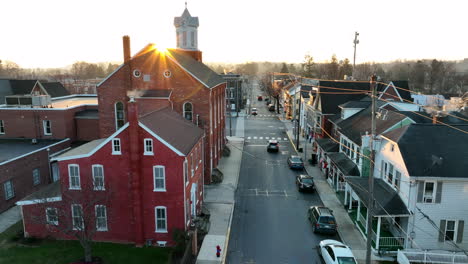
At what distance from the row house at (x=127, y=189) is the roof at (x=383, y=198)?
39.1ft

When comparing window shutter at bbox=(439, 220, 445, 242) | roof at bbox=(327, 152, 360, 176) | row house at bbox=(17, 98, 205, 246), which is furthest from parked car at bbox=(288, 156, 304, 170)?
window shutter at bbox=(439, 220, 445, 242)

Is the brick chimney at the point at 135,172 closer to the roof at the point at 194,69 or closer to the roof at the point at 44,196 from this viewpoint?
the roof at the point at 44,196

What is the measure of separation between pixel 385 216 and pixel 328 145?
17.9 meters

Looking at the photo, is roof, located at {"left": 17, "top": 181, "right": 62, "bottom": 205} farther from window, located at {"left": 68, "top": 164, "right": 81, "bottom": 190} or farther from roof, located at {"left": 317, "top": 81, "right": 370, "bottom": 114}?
roof, located at {"left": 317, "top": 81, "right": 370, "bottom": 114}

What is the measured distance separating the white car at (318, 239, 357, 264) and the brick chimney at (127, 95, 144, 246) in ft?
37.0

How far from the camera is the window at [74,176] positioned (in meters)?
21.4

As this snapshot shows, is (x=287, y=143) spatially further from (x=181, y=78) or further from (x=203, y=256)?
(x=203, y=256)

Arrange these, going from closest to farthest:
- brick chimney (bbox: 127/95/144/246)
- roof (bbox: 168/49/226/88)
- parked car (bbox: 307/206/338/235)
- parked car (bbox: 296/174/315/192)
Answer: brick chimney (bbox: 127/95/144/246)
parked car (bbox: 307/206/338/235)
parked car (bbox: 296/174/315/192)
roof (bbox: 168/49/226/88)

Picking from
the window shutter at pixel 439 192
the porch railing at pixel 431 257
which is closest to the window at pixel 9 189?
the porch railing at pixel 431 257

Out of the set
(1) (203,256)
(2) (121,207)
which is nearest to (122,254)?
(2) (121,207)

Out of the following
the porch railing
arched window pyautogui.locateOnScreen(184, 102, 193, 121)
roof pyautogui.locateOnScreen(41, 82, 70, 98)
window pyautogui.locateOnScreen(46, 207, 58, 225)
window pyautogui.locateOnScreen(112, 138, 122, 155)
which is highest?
roof pyautogui.locateOnScreen(41, 82, 70, 98)

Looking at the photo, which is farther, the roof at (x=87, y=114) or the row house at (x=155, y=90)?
the roof at (x=87, y=114)

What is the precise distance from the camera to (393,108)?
33.5 metres

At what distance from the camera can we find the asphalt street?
20938 mm
